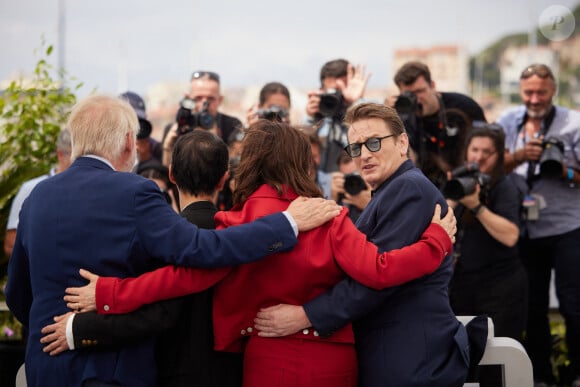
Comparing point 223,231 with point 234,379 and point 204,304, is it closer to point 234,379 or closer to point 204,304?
point 204,304

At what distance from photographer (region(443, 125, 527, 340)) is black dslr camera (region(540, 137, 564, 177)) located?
476mm

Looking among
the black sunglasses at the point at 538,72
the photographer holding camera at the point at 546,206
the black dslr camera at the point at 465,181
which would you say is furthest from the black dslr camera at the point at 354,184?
the black sunglasses at the point at 538,72

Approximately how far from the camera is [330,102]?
632 cm

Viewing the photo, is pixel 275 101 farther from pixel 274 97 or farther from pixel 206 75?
pixel 206 75

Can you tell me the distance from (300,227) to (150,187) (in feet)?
2.14

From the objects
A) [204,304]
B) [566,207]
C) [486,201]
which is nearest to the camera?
[204,304]

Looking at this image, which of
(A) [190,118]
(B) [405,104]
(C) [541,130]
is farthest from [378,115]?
(C) [541,130]

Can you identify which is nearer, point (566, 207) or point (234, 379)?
point (234, 379)

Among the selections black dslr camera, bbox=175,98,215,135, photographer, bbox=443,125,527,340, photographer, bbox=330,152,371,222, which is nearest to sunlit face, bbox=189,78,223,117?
black dslr camera, bbox=175,98,215,135

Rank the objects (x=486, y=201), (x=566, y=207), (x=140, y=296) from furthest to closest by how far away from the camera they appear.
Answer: (x=566, y=207) < (x=486, y=201) < (x=140, y=296)

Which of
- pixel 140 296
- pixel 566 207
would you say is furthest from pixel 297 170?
pixel 566 207

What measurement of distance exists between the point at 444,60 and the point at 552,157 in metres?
150

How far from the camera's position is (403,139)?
3727mm

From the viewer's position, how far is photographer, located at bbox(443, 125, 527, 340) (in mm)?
5535
